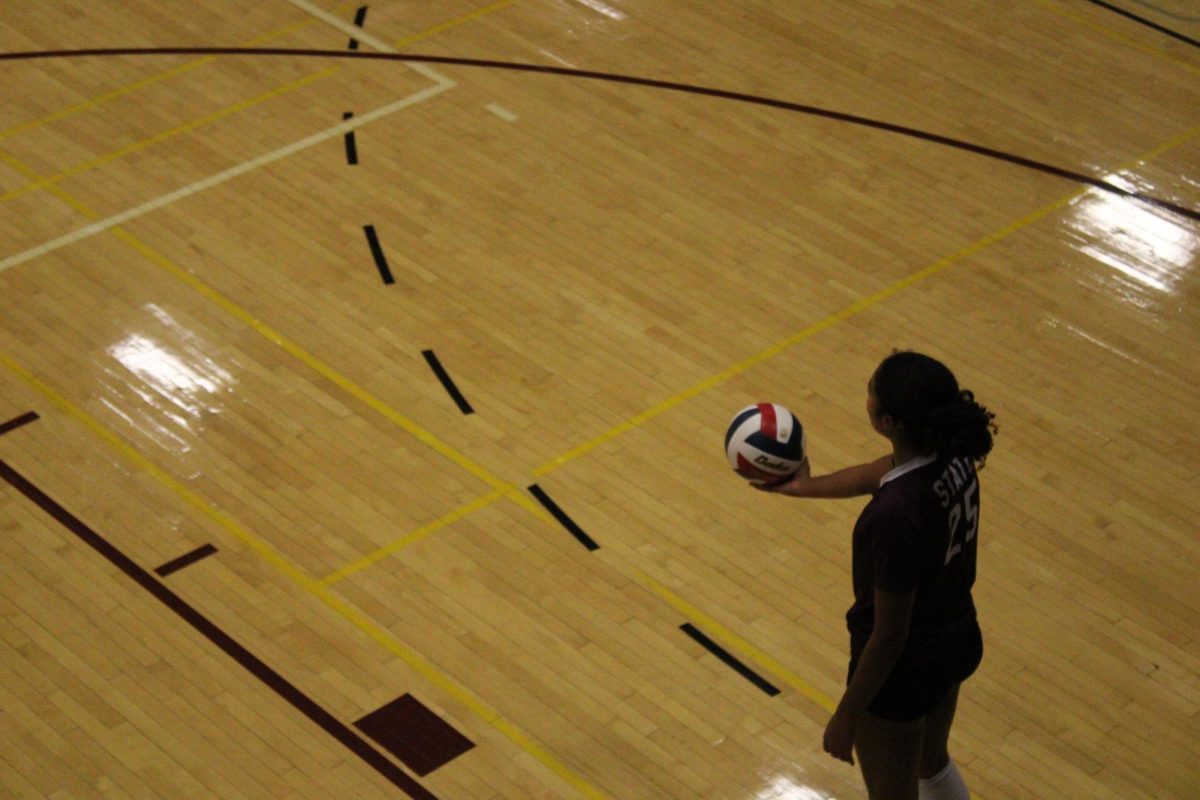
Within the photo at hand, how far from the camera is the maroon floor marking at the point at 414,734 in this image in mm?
5691

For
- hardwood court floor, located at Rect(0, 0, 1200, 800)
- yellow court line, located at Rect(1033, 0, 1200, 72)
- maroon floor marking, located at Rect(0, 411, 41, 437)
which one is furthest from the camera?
yellow court line, located at Rect(1033, 0, 1200, 72)

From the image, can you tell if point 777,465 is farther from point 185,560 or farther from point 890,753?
point 185,560

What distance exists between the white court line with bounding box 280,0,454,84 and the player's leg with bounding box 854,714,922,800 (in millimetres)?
6589

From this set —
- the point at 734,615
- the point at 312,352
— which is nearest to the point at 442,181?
the point at 312,352

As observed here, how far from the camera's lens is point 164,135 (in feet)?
30.8

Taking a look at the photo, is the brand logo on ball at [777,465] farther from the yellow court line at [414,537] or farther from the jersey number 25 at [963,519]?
the yellow court line at [414,537]

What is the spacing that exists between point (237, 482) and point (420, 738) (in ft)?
5.69

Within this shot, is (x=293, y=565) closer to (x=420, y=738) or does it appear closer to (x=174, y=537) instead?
(x=174, y=537)

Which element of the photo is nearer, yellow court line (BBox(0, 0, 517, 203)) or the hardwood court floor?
the hardwood court floor

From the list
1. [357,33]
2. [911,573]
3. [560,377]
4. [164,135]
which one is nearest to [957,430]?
[911,573]

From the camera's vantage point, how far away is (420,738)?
227 inches

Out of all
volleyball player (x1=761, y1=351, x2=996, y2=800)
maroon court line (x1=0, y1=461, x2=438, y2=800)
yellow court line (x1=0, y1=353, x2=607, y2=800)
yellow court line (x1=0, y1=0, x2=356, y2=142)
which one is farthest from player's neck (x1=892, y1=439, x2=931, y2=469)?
yellow court line (x1=0, y1=0, x2=356, y2=142)

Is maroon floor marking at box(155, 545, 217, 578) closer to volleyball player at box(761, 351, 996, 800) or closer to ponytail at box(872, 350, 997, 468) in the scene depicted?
volleyball player at box(761, 351, 996, 800)

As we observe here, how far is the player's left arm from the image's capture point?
3.90 meters
